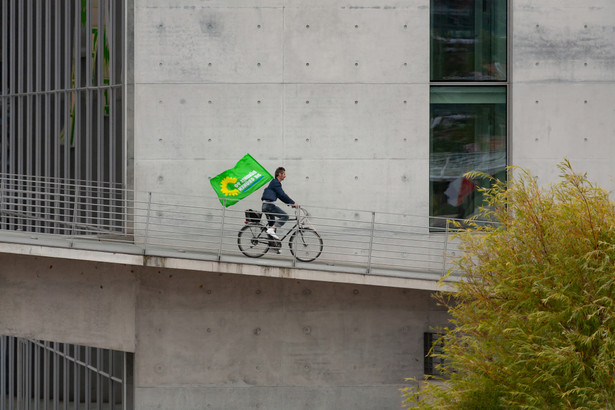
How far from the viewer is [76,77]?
65.7 ft

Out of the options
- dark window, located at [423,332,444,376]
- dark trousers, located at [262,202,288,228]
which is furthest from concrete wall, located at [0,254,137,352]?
dark window, located at [423,332,444,376]

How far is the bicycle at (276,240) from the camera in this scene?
53.8 ft

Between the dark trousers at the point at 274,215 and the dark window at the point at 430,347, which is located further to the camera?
the dark window at the point at 430,347

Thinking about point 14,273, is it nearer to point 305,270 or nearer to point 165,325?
point 165,325

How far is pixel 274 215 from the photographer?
16.7 metres

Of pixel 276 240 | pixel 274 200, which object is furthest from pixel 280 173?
pixel 276 240

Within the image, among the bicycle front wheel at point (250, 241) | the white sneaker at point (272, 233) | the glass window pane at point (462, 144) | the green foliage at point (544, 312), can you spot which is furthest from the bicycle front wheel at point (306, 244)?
A: the green foliage at point (544, 312)

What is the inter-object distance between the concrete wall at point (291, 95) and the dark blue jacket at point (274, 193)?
123 cm

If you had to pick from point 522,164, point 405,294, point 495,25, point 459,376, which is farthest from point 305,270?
point 495,25

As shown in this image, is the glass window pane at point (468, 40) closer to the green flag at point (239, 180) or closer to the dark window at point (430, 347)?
the green flag at point (239, 180)

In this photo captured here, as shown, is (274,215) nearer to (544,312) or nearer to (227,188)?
(227,188)

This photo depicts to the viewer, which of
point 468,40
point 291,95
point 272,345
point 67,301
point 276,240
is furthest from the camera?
point 468,40

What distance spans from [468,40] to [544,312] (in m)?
7.90

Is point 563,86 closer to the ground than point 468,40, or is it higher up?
closer to the ground
